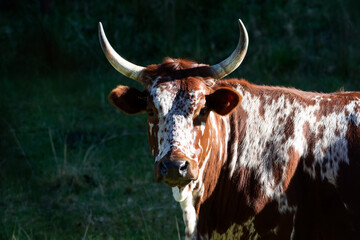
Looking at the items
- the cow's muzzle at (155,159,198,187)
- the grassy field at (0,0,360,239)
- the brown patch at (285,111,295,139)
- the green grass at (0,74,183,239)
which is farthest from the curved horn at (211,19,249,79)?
the grassy field at (0,0,360,239)

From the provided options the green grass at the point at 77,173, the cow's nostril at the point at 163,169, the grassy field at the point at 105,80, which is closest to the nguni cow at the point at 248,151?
the cow's nostril at the point at 163,169

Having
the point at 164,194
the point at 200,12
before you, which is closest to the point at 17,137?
the point at 164,194

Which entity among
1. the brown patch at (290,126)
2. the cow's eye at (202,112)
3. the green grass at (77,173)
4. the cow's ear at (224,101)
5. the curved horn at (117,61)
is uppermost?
the curved horn at (117,61)

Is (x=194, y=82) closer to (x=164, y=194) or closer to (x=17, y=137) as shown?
(x=164, y=194)

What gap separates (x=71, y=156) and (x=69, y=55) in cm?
323

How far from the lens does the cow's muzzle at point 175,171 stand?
406 cm

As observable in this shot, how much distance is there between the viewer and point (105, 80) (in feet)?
34.7

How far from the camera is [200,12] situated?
39.5 ft

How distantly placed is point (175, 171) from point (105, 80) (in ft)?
22.0

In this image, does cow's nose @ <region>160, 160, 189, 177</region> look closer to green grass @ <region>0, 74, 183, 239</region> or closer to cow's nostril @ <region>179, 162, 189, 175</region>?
cow's nostril @ <region>179, 162, 189, 175</region>

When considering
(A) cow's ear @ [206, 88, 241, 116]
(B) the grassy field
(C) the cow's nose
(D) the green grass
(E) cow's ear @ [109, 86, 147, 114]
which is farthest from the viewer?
(B) the grassy field

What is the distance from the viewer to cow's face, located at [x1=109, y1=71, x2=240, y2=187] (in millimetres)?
4113

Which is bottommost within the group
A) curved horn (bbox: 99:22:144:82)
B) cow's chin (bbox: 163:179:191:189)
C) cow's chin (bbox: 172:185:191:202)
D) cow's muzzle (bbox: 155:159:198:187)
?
cow's chin (bbox: 172:185:191:202)

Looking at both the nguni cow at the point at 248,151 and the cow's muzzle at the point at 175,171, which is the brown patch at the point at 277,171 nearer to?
the nguni cow at the point at 248,151
